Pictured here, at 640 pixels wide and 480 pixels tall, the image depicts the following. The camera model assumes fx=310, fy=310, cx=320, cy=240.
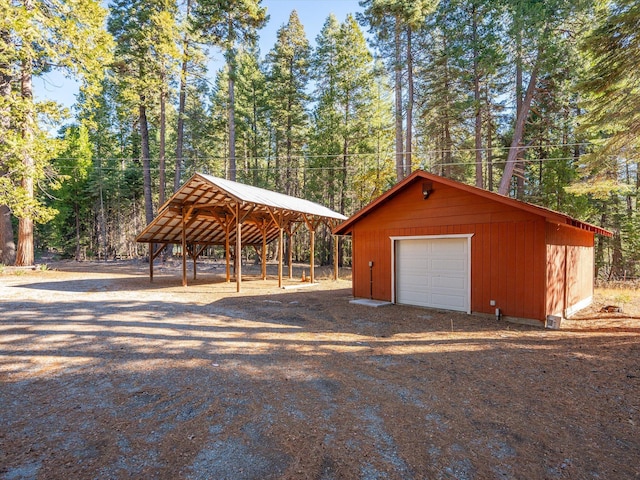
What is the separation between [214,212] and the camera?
43.4ft

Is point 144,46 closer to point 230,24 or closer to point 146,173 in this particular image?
point 230,24

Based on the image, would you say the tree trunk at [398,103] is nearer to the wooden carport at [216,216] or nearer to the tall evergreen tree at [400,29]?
the tall evergreen tree at [400,29]

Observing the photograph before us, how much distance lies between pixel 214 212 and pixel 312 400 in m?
11.1

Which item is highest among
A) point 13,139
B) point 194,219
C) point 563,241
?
point 13,139

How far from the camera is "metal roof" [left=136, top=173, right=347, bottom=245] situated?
10883 mm

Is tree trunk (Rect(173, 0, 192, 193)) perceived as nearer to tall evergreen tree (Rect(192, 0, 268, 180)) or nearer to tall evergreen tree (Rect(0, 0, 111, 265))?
tall evergreen tree (Rect(192, 0, 268, 180))

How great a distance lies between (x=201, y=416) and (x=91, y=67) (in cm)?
1463

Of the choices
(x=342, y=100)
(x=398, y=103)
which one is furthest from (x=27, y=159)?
(x=342, y=100)

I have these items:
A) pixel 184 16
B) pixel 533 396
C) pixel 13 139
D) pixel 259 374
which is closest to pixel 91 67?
pixel 13 139

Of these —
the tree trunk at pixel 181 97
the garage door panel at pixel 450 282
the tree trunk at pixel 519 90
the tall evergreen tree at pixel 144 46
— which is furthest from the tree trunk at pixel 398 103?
the tall evergreen tree at pixel 144 46

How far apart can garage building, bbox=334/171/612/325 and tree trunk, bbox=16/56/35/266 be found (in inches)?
445

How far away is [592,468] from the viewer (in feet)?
7.94

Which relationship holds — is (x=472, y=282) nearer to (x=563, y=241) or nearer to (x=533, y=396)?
(x=563, y=241)

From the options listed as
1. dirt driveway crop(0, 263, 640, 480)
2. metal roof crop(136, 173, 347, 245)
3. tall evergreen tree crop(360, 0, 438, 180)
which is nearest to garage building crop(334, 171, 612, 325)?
dirt driveway crop(0, 263, 640, 480)
